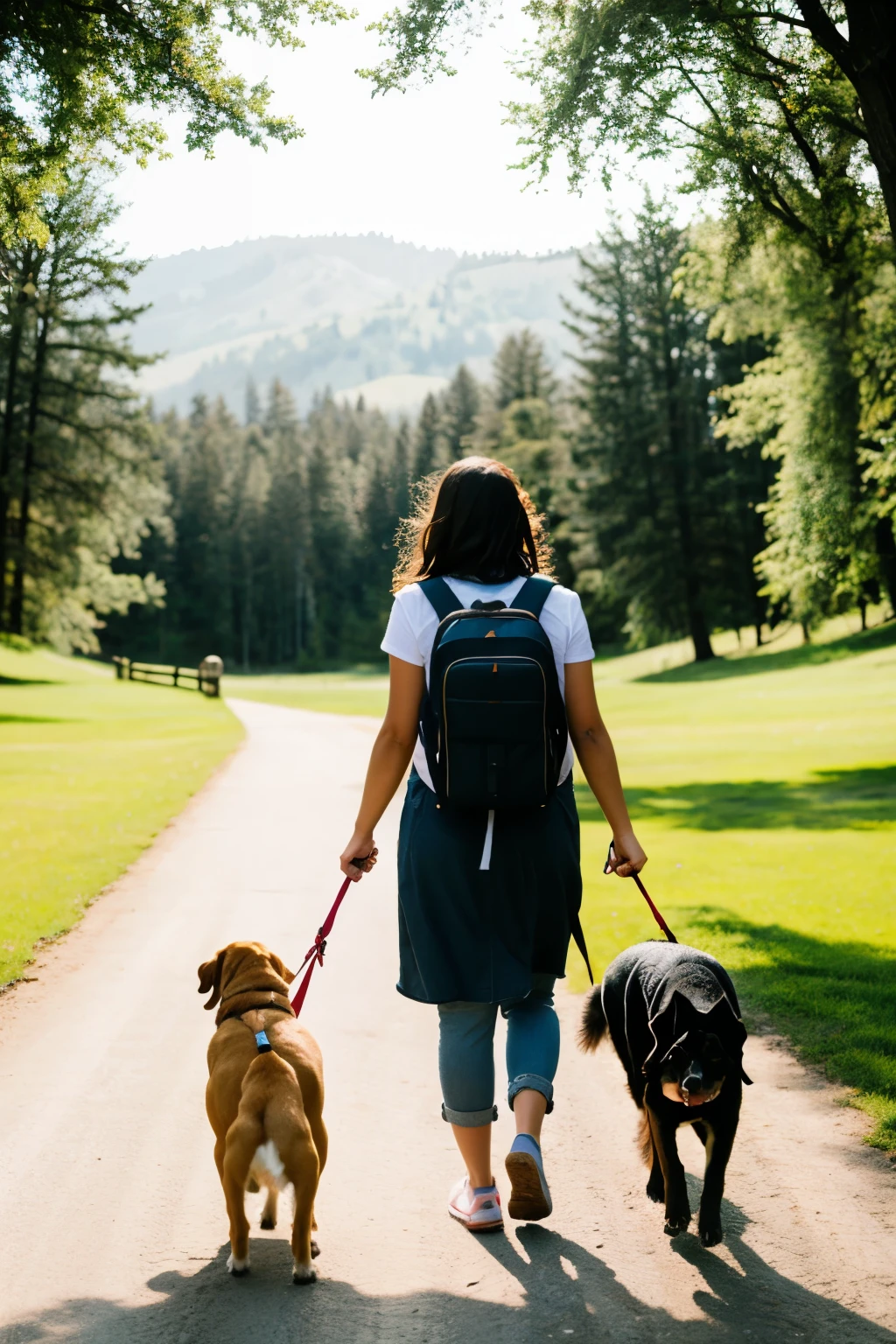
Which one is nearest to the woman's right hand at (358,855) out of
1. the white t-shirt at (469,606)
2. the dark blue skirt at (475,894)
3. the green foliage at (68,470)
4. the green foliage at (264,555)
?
the dark blue skirt at (475,894)

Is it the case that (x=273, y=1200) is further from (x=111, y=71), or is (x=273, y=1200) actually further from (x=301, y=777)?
(x=301, y=777)

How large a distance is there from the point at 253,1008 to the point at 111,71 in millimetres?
7093

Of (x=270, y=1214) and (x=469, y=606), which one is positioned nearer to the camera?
(x=469, y=606)

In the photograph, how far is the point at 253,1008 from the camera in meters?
3.60

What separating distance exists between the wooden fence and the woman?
38.5 meters

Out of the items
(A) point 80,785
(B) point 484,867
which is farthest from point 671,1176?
(A) point 80,785

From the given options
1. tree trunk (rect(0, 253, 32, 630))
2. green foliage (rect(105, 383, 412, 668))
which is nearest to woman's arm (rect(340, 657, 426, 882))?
tree trunk (rect(0, 253, 32, 630))

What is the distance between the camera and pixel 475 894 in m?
3.46

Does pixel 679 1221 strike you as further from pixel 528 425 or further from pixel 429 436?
pixel 429 436

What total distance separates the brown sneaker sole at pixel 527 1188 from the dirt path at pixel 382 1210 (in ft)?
0.48

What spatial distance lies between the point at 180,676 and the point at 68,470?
880 cm

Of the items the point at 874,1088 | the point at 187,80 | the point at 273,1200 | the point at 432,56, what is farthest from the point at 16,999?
the point at 432,56

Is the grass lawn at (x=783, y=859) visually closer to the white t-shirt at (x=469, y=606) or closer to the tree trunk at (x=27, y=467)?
the white t-shirt at (x=469, y=606)

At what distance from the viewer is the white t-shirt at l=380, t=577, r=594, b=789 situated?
11.5 feet
